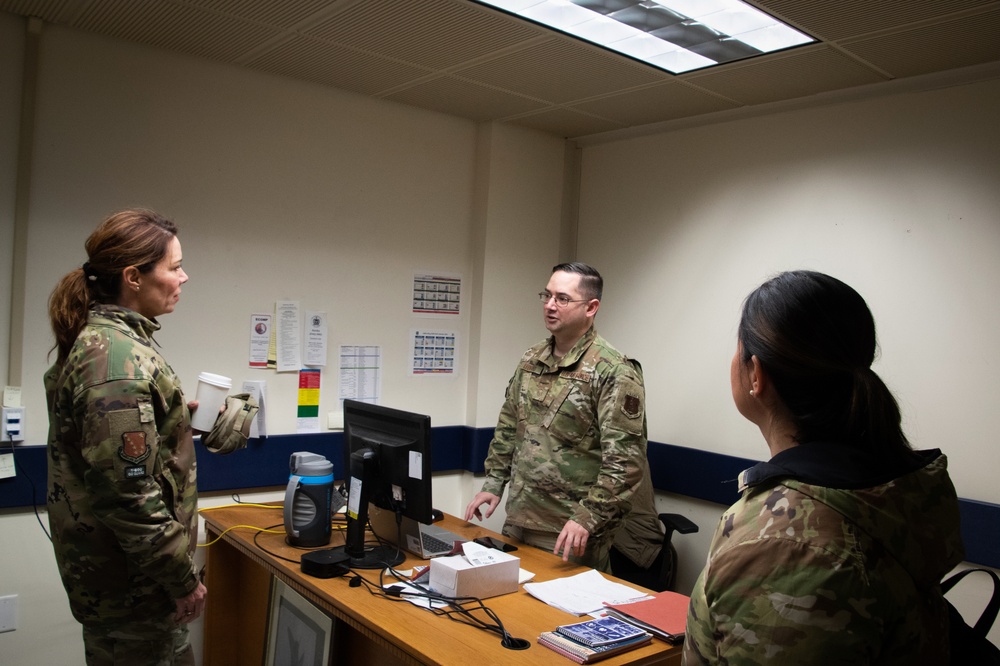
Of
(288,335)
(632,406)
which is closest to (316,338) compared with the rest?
(288,335)

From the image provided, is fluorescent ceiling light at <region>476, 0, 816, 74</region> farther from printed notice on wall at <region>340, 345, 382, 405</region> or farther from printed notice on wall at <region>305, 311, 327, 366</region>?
printed notice on wall at <region>340, 345, 382, 405</region>

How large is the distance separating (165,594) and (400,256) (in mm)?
2130

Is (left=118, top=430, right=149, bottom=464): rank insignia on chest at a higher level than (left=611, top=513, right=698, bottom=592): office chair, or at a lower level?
higher

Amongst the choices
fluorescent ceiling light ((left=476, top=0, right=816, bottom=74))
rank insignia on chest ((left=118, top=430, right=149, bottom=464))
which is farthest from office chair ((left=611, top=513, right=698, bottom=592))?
rank insignia on chest ((left=118, top=430, right=149, bottom=464))

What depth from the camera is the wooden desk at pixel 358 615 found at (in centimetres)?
177

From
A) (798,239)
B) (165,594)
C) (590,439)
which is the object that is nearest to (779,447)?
(165,594)

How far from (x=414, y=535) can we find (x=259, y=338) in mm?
1314

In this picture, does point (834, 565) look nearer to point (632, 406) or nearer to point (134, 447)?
point (134, 447)

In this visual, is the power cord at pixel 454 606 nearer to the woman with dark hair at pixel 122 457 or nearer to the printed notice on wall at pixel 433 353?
the woman with dark hair at pixel 122 457

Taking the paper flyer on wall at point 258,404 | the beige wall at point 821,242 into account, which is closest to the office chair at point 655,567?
the beige wall at point 821,242

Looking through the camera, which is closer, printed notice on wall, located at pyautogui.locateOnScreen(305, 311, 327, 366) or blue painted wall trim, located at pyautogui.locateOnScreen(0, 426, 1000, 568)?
blue painted wall trim, located at pyautogui.locateOnScreen(0, 426, 1000, 568)

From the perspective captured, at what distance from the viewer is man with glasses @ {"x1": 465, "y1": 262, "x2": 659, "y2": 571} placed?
8.75 ft

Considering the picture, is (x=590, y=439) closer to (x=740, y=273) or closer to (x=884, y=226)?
(x=740, y=273)

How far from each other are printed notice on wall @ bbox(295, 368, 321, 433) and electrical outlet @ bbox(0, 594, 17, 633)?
47.3 inches
